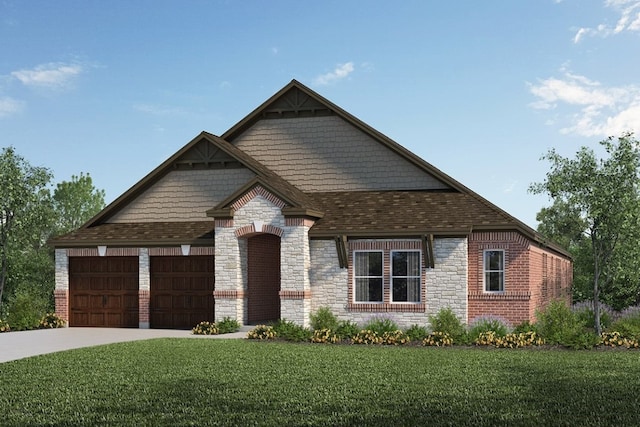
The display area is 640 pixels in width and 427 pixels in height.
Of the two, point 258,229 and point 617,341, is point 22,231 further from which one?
point 617,341

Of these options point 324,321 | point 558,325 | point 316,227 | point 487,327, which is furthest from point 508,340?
point 316,227

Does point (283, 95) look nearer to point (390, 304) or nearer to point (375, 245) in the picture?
point (375, 245)

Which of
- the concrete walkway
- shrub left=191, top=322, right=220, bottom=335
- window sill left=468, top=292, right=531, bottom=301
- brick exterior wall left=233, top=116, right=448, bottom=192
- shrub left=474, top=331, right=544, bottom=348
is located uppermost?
brick exterior wall left=233, top=116, right=448, bottom=192

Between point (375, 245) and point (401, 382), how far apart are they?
35.8ft

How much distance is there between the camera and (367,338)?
2091 centimetres

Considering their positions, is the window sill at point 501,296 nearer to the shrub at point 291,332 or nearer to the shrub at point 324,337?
the shrub at point 324,337

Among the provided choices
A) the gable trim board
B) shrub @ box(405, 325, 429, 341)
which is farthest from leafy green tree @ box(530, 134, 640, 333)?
shrub @ box(405, 325, 429, 341)

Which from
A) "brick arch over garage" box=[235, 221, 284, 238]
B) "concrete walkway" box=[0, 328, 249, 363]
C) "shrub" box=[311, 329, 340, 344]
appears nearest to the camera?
"concrete walkway" box=[0, 328, 249, 363]

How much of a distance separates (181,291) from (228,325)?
336cm

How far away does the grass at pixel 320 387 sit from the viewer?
10.6 m

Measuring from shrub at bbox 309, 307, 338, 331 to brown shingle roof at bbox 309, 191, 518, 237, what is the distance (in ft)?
9.22

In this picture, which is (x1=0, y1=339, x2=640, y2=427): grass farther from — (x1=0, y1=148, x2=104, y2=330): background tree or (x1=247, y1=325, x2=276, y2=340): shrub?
(x1=0, y1=148, x2=104, y2=330): background tree

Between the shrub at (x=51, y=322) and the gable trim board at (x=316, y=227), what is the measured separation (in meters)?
→ 0.31

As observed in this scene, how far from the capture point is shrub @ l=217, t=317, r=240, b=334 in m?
23.9
